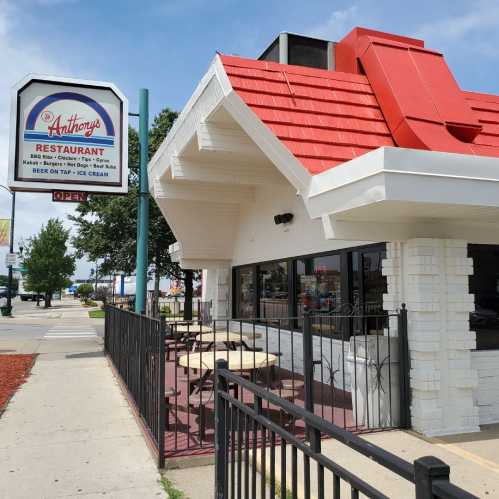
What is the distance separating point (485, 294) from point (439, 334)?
50.9 inches

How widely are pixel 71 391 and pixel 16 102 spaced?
6.48 m

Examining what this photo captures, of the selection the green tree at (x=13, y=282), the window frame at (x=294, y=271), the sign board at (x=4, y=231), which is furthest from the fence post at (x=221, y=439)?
the green tree at (x=13, y=282)

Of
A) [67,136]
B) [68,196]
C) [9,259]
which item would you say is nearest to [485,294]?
[68,196]

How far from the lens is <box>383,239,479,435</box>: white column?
18.2ft

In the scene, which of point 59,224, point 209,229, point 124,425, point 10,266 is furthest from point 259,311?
point 59,224

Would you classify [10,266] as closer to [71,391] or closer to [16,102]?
[16,102]

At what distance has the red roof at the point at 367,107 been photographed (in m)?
6.04

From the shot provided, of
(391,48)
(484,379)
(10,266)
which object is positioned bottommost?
(484,379)

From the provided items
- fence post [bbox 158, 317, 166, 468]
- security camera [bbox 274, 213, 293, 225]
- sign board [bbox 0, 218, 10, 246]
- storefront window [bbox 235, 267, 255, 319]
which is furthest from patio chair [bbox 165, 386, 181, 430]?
sign board [bbox 0, 218, 10, 246]

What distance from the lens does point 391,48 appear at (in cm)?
781

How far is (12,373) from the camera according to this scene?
9.75m

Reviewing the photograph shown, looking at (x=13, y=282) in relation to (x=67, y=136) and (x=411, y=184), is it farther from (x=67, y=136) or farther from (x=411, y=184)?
(x=411, y=184)

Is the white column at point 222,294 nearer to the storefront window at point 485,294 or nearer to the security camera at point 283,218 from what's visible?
the security camera at point 283,218

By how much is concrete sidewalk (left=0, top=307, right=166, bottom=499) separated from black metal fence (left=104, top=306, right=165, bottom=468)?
21 centimetres
